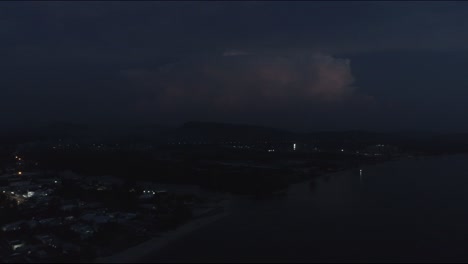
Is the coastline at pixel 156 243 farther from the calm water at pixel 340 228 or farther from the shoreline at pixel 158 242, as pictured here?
the calm water at pixel 340 228

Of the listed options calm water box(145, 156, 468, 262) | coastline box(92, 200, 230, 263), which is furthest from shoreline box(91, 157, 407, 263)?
calm water box(145, 156, 468, 262)

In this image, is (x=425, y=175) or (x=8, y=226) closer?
(x=8, y=226)

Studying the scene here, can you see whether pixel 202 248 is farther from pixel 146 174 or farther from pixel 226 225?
pixel 146 174

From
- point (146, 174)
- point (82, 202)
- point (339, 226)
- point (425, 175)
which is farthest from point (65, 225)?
point (425, 175)

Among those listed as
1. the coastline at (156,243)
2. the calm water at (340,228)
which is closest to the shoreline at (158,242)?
the coastline at (156,243)

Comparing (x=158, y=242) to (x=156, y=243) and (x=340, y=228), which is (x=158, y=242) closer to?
(x=156, y=243)

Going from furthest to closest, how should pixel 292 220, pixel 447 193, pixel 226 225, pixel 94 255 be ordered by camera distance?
pixel 447 193 < pixel 292 220 < pixel 226 225 < pixel 94 255
